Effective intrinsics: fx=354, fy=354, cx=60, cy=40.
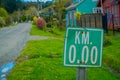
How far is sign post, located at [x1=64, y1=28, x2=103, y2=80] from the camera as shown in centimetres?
473

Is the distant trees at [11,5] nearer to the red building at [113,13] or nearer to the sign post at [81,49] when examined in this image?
the red building at [113,13]

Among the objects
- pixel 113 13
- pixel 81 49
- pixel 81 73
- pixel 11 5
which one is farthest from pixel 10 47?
pixel 11 5

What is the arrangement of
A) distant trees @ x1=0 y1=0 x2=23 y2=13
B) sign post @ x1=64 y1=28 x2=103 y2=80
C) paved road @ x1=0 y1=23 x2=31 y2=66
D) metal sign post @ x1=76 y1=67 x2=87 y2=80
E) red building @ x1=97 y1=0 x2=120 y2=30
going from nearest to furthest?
sign post @ x1=64 y1=28 x2=103 y2=80
metal sign post @ x1=76 y1=67 x2=87 y2=80
paved road @ x1=0 y1=23 x2=31 y2=66
red building @ x1=97 y1=0 x2=120 y2=30
distant trees @ x1=0 y1=0 x2=23 y2=13

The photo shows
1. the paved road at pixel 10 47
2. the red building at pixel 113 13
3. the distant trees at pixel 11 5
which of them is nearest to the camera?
the paved road at pixel 10 47

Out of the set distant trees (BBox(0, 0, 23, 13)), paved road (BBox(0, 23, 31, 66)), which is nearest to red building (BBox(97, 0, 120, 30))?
paved road (BBox(0, 23, 31, 66))

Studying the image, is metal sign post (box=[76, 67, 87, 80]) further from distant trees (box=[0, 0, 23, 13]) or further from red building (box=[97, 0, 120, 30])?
distant trees (box=[0, 0, 23, 13])

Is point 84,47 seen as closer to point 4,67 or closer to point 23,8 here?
point 4,67

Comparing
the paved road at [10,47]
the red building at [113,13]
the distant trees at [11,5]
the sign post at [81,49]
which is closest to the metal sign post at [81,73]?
the sign post at [81,49]

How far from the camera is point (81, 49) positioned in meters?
4.77

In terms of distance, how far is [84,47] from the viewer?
4.75 metres

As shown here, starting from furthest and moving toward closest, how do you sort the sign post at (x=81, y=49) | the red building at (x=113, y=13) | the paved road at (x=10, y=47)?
the red building at (x=113, y=13)
the paved road at (x=10, y=47)
the sign post at (x=81, y=49)

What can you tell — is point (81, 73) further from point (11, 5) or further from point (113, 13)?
point (11, 5)

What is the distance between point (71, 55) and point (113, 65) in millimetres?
7273

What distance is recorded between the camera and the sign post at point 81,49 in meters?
4.73
